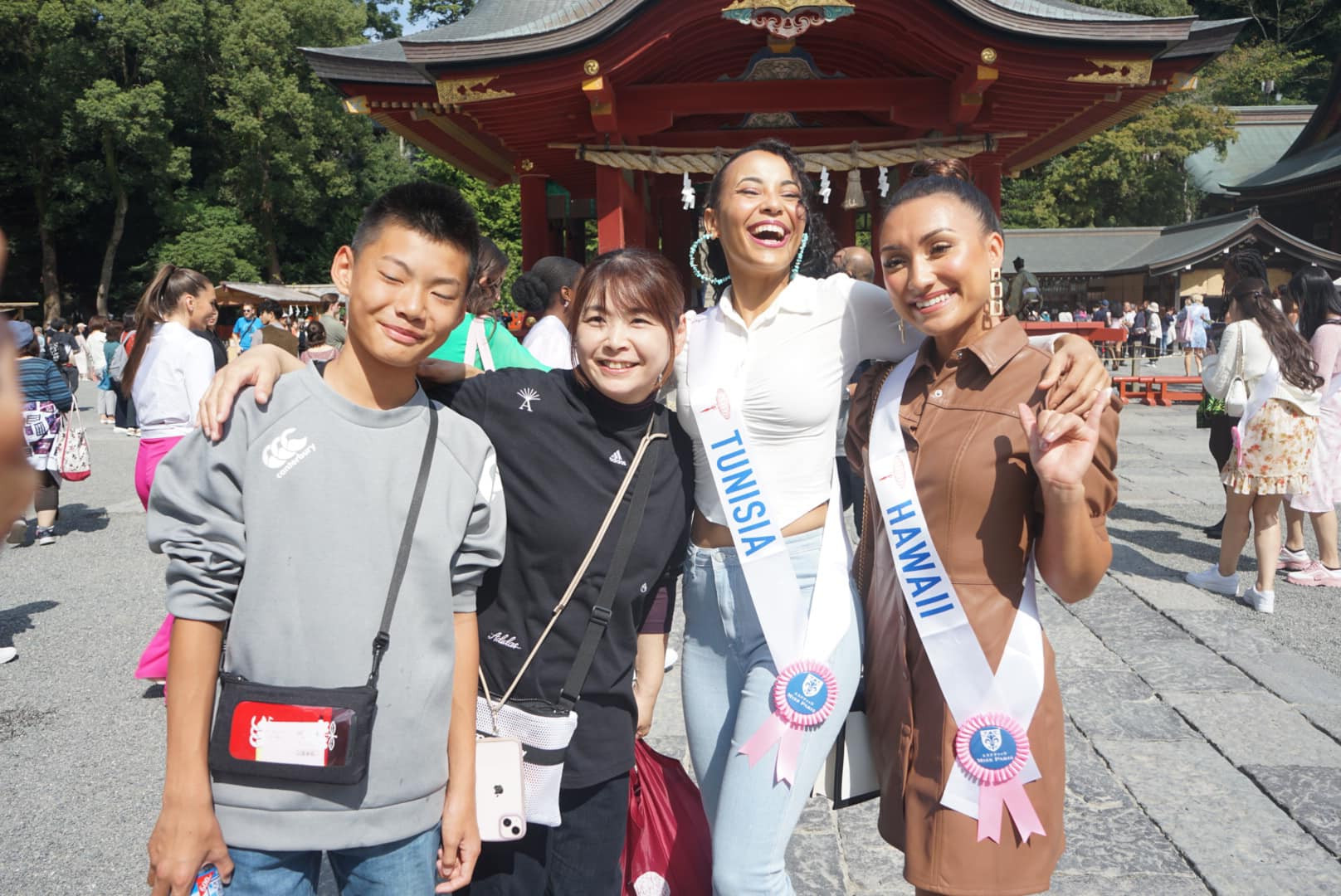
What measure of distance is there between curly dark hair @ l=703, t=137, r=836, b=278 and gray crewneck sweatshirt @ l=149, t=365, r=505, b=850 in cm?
96

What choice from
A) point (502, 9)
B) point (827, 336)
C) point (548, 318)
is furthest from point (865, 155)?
point (827, 336)

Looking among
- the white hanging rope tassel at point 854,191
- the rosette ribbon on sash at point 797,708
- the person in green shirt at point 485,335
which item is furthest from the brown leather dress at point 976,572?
the white hanging rope tassel at point 854,191

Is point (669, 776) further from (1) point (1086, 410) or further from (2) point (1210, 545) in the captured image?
(2) point (1210, 545)

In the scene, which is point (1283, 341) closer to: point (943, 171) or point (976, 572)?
point (943, 171)

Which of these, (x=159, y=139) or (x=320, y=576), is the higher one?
(x=159, y=139)

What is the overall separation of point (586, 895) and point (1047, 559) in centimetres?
108

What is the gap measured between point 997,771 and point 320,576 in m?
1.13

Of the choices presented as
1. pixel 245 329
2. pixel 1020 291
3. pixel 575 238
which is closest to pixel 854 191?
pixel 1020 291

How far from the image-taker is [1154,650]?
167 inches

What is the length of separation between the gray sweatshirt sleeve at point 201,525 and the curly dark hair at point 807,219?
45.6 inches

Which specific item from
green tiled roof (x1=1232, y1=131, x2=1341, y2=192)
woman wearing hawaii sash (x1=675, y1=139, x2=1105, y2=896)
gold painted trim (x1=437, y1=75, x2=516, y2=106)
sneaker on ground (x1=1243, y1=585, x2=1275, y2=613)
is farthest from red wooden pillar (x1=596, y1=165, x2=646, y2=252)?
green tiled roof (x1=1232, y1=131, x2=1341, y2=192)

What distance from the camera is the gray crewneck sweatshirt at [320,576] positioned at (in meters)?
1.42

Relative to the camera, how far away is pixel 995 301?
5.95 feet

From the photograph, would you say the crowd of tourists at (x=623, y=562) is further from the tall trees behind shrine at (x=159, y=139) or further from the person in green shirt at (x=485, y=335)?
the tall trees behind shrine at (x=159, y=139)
